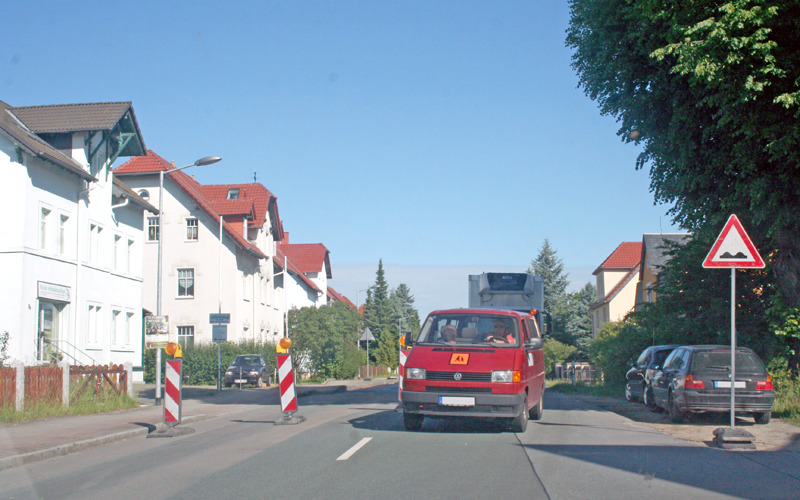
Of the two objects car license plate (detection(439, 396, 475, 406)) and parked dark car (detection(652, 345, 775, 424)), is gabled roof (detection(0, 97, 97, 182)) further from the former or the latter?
parked dark car (detection(652, 345, 775, 424))

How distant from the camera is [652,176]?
17.7 metres

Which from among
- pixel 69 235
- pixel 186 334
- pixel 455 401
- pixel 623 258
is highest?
pixel 623 258

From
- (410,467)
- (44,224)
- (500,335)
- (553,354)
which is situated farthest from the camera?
(553,354)

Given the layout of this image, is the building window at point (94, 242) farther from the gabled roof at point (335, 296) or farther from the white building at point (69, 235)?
the gabled roof at point (335, 296)

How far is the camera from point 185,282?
44438mm

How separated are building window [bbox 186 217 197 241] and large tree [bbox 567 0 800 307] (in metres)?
30.7

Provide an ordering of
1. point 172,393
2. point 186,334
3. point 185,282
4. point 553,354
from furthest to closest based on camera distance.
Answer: point 553,354 → point 185,282 → point 186,334 → point 172,393

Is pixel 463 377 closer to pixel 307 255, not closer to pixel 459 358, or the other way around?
pixel 459 358

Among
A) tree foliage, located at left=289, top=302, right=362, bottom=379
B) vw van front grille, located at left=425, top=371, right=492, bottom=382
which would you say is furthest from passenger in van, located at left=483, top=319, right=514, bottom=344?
tree foliage, located at left=289, top=302, right=362, bottom=379

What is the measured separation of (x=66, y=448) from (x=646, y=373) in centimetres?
1315

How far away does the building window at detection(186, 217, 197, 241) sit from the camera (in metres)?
44.2

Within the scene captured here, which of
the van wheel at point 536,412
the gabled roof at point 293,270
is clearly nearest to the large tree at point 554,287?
the gabled roof at point 293,270

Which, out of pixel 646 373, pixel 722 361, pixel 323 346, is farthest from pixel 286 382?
pixel 323 346

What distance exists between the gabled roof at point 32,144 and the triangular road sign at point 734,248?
18.5 m
